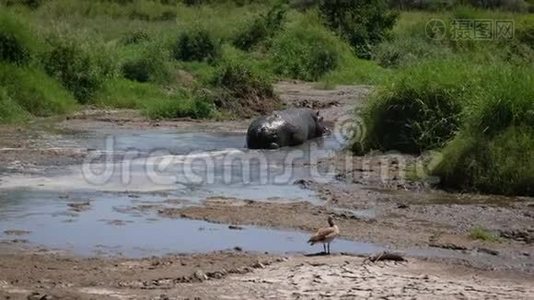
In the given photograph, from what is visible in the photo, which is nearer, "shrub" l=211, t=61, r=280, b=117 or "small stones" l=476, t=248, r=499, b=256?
"small stones" l=476, t=248, r=499, b=256

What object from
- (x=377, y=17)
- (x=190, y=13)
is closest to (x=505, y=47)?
(x=377, y=17)

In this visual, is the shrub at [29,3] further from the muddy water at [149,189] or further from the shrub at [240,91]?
the muddy water at [149,189]

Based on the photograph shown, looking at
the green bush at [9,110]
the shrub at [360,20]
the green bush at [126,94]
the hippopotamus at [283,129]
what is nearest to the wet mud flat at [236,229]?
the hippopotamus at [283,129]

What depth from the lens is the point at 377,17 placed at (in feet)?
130

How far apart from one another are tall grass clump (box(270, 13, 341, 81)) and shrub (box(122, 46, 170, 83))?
6250mm

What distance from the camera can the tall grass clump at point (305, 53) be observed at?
3381cm

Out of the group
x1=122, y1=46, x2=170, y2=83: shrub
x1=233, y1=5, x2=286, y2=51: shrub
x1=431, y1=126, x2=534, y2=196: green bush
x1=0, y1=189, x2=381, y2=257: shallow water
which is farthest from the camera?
x1=233, y1=5, x2=286, y2=51: shrub

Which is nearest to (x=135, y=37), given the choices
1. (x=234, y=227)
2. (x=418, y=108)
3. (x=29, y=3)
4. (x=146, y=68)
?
(x=146, y=68)

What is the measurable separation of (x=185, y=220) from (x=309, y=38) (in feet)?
77.6

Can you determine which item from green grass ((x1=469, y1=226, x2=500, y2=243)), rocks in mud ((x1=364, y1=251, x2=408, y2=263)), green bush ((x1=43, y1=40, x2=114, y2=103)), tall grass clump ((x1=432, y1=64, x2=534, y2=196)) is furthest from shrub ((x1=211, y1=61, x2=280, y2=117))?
rocks in mud ((x1=364, y1=251, x2=408, y2=263))

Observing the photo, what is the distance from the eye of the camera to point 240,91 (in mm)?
25266

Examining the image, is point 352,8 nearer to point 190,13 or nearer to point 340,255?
point 190,13

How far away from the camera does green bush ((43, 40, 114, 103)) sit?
24.7m

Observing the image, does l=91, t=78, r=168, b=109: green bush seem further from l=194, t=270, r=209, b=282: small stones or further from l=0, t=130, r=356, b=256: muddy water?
l=194, t=270, r=209, b=282: small stones
